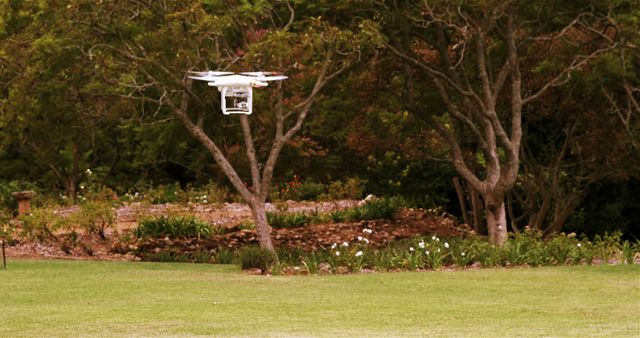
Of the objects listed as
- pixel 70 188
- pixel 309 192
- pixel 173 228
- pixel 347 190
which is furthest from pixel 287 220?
pixel 70 188

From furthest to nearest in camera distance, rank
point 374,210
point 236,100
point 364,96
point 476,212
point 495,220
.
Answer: point 476,212, point 374,210, point 364,96, point 495,220, point 236,100


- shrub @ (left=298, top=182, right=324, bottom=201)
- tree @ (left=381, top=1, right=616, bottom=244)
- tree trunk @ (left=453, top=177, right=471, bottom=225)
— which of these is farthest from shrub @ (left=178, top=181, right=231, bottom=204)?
tree @ (left=381, top=1, right=616, bottom=244)

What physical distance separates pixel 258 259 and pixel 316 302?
4.40 m

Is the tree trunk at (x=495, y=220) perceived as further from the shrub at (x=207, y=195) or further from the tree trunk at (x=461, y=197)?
the shrub at (x=207, y=195)

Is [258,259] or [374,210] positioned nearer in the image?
[258,259]

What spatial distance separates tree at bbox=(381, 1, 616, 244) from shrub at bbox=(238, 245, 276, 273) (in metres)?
4.50

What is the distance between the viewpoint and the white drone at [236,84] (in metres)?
15.9

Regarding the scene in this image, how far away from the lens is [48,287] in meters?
16.2

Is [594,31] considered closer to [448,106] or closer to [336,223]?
[448,106]

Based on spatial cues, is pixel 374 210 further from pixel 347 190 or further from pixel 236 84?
pixel 236 84

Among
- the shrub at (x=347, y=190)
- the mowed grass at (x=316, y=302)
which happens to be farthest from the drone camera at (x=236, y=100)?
the shrub at (x=347, y=190)

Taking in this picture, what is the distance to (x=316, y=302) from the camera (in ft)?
47.2

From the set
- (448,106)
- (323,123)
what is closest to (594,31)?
(448,106)

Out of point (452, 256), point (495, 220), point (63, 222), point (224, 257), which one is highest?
point (495, 220)
